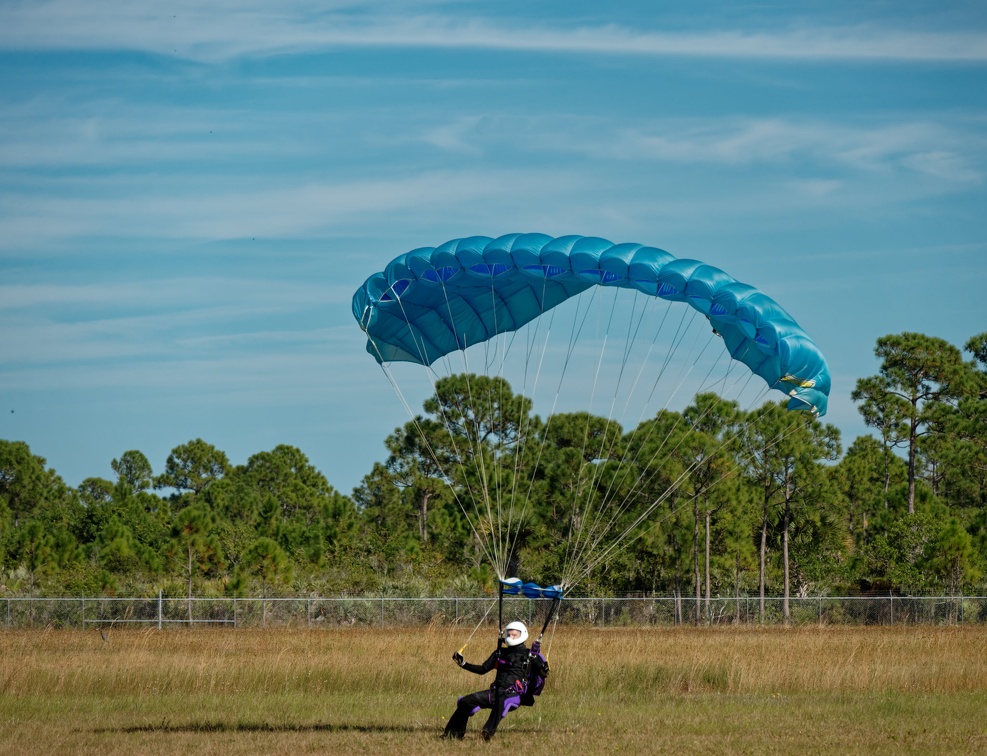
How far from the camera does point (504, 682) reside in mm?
11867

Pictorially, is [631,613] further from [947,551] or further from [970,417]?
[970,417]

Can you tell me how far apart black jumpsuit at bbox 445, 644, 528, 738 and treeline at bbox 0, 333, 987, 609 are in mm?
18916

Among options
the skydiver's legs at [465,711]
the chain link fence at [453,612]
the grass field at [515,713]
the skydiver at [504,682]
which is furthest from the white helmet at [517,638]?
the chain link fence at [453,612]

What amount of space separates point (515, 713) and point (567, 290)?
18.7ft

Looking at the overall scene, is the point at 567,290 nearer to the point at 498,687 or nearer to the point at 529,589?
the point at 529,589

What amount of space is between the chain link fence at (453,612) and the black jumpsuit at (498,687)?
61.1 feet

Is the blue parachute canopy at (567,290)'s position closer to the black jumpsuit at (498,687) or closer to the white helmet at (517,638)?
the white helmet at (517,638)

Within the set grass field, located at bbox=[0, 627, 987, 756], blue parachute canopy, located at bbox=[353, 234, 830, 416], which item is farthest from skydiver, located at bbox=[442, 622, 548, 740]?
blue parachute canopy, located at bbox=[353, 234, 830, 416]

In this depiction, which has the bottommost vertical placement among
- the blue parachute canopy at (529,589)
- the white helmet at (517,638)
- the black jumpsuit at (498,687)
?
the black jumpsuit at (498,687)

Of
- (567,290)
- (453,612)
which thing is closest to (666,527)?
(453,612)

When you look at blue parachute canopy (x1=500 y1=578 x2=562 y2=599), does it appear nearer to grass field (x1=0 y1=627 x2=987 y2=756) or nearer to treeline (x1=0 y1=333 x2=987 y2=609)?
grass field (x1=0 y1=627 x2=987 y2=756)

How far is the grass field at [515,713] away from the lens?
38.1ft

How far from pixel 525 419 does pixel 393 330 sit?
1390 inches

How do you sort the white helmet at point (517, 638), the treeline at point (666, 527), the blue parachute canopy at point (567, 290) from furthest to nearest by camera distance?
the treeline at point (666, 527), the blue parachute canopy at point (567, 290), the white helmet at point (517, 638)
